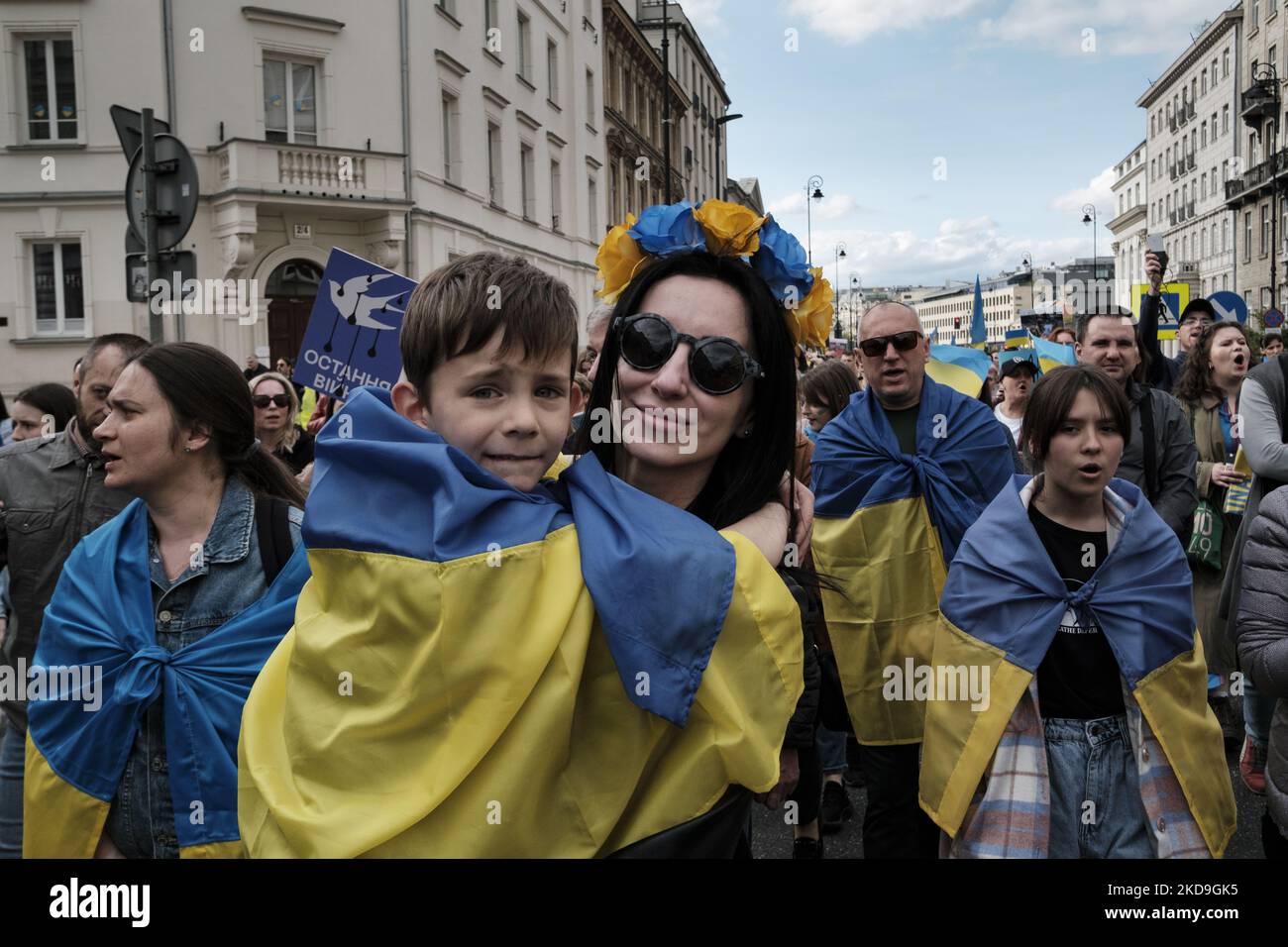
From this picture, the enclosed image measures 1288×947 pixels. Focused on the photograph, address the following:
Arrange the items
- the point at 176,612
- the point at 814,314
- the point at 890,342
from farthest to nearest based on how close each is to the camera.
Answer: the point at 890,342 < the point at 176,612 < the point at 814,314

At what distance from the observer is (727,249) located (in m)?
2.21

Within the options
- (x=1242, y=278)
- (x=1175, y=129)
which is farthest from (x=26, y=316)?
(x=1175, y=129)

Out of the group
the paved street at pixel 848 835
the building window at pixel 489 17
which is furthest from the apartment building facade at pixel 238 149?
the paved street at pixel 848 835

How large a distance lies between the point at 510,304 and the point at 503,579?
0.51 metres

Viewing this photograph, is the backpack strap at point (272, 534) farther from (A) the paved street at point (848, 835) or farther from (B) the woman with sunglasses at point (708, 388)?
(A) the paved street at point (848, 835)

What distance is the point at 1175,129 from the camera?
67188 millimetres

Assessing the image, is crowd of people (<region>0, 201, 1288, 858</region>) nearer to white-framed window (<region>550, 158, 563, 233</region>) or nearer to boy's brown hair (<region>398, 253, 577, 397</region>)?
boy's brown hair (<region>398, 253, 577, 397</region>)

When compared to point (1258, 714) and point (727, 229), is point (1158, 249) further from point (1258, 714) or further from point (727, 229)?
point (727, 229)

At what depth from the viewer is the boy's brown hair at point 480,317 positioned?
5.46 feet

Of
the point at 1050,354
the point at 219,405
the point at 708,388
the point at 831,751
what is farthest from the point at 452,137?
the point at 708,388

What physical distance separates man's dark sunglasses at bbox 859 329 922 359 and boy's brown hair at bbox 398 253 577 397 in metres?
3.14

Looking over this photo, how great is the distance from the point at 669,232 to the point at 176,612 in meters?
1.69

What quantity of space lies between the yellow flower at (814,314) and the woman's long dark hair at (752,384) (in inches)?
9.6

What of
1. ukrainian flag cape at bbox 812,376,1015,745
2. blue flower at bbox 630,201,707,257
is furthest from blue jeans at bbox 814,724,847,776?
blue flower at bbox 630,201,707,257
